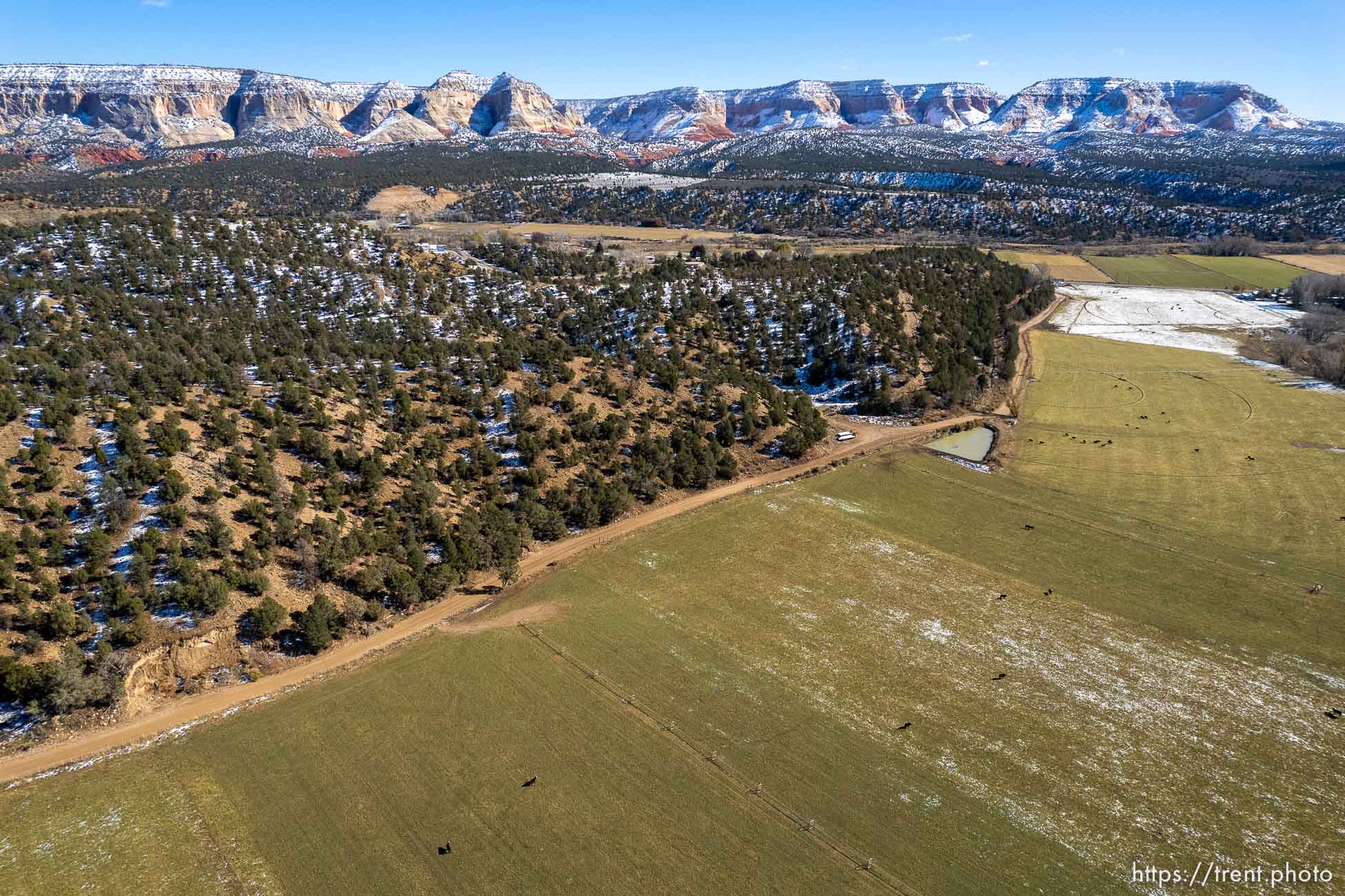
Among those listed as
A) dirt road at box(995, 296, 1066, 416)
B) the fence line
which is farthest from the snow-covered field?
the fence line

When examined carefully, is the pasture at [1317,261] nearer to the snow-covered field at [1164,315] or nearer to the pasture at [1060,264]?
the snow-covered field at [1164,315]

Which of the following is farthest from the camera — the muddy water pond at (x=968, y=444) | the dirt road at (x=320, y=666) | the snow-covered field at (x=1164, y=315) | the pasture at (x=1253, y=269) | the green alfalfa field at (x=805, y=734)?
the pasture at (x=1253, y=269)

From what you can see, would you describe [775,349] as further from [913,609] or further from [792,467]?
[913,609]

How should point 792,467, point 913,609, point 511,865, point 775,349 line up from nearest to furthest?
point 511,865, point 913,609, point 792,467, point 775,349

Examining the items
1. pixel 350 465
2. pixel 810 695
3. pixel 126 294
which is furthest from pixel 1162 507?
pixel 126 294

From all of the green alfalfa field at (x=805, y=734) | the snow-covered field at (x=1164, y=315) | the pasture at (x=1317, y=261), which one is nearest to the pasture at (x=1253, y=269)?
the pasture at (x=1317, y=261)

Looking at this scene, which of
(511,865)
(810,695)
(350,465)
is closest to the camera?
(511,865)

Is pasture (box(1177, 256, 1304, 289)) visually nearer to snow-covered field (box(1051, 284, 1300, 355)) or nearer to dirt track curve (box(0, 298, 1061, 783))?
snow-covered field (box(1051, 284, 1300, 355))
